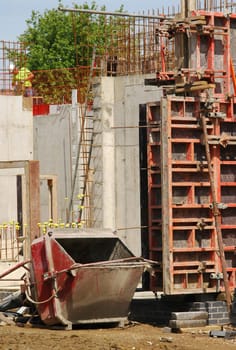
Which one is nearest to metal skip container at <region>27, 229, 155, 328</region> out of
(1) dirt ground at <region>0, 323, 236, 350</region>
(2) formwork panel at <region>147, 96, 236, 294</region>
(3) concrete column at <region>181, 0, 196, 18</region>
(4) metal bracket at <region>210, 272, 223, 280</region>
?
(1) dirt ground at <region>0, 323, 236, 350</region>

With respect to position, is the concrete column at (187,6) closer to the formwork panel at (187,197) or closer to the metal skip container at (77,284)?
the formwork panel at (187,197)

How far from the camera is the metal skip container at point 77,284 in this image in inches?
622

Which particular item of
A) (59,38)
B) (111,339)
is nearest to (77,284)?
(111,339)

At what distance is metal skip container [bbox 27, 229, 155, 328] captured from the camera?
15789 mm

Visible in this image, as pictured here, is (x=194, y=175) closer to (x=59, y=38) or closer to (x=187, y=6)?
(x=187, y=6)

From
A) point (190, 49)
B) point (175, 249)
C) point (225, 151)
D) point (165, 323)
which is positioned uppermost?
point (190, 49)

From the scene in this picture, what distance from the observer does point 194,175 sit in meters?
17.1

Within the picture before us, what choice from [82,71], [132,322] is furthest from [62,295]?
[82,71]

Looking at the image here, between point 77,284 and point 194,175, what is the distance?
268 centimetres

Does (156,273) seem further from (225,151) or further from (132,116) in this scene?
(132,116)

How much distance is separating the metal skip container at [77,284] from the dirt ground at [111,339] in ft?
0.76

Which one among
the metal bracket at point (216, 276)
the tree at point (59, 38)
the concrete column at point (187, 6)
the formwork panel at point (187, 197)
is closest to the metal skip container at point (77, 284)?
the formwork panel at point (187, 197)

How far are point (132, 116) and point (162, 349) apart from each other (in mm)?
12765

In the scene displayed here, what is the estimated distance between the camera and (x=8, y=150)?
3088 centimetres
